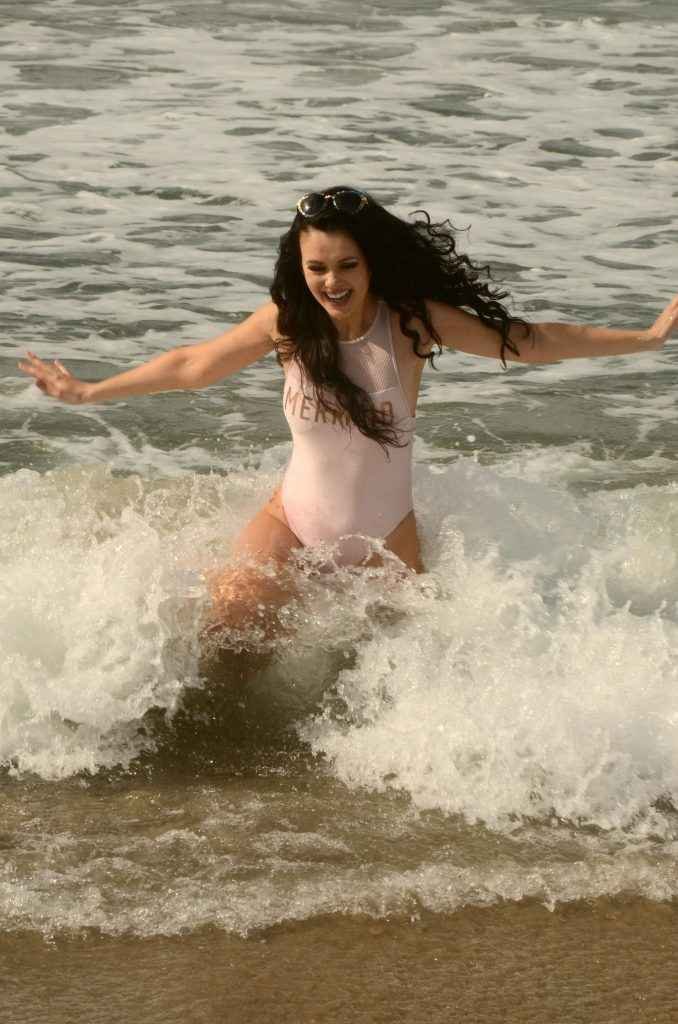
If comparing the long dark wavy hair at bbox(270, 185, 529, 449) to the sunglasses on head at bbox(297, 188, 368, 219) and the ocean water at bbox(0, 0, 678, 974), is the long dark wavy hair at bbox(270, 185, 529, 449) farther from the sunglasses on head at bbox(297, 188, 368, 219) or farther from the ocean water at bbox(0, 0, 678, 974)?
the ocean water at bbox(0, 0, 678, 974)

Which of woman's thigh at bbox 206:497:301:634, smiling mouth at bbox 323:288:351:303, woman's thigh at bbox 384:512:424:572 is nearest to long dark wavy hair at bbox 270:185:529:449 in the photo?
smiling mouth at bbox 323:288:351:303

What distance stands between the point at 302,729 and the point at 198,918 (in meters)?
1.11

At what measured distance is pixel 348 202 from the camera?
455cm

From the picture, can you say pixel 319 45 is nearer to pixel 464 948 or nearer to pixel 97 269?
pixel 97 269

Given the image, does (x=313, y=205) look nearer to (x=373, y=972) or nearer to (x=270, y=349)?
(x=270, y=349)

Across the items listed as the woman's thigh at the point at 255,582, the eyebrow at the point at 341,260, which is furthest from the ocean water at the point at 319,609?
the eyebrow at the point at 341,260

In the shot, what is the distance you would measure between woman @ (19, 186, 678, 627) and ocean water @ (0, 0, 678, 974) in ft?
0.57

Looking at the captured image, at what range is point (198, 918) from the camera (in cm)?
362

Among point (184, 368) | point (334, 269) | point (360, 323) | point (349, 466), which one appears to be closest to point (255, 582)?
point (349, 466)

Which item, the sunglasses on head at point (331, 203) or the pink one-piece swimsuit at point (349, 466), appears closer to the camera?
the sunglasses on head at point (331, 203)

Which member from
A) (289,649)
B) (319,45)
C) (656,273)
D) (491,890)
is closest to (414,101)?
(319,45)

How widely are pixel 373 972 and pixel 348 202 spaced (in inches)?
87.2

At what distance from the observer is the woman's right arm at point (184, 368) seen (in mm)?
4863

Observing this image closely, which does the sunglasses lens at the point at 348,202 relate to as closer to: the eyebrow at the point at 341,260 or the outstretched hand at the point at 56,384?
the eyebrow at the point at 341,260
